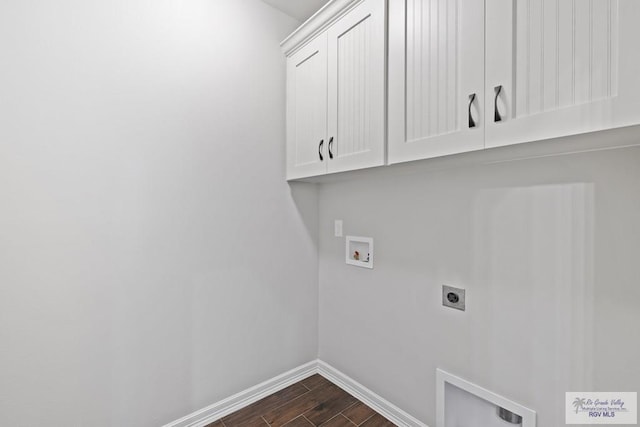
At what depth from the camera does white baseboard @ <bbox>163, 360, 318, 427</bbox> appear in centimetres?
166

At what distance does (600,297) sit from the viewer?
1072mm

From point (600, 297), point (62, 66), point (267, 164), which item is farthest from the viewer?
point (267, 164)

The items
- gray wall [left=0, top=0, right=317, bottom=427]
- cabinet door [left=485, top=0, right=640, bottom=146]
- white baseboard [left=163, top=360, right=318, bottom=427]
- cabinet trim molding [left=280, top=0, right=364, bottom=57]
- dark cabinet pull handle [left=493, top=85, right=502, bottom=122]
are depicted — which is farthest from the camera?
white baseboard [left=163, top=360, right=318, bottom=427]

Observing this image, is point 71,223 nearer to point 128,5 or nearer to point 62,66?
point 62,66

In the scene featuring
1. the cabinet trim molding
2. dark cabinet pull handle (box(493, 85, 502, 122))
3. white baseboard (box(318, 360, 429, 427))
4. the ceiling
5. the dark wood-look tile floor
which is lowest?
the dark wood-look tile floor

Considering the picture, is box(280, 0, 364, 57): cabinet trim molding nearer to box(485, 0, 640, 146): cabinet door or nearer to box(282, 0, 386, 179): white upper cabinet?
box(282, 0, 386, 179): white upper cabinet

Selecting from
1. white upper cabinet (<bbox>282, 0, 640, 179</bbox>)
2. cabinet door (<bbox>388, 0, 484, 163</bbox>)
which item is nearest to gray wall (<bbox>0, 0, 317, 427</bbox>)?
white upper cabinet (<bbox>282, 0, 640, 179</bbox>)

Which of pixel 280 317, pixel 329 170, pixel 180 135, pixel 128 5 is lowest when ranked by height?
pixel 280 317

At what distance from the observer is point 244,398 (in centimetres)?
184

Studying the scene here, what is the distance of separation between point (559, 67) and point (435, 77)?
41 cm

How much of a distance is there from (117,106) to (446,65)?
1.50 metres

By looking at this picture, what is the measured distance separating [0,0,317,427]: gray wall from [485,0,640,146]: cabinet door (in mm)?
1344

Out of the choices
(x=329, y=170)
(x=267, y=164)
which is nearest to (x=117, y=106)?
(x=267, y=164)

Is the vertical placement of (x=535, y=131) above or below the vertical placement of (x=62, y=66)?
below
